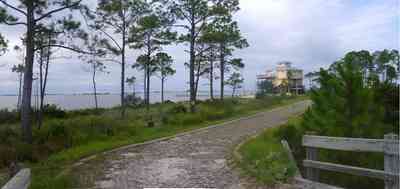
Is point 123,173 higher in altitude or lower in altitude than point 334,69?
lower

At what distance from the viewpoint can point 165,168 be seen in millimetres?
6344

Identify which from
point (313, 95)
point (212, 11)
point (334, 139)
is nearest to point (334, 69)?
point (313, 95)

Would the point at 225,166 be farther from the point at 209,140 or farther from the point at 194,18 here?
the point at 194,18

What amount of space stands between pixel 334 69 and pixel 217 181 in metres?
3.09

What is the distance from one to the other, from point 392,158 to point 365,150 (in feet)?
1.16

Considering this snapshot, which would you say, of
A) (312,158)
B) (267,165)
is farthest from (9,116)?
(312,158)

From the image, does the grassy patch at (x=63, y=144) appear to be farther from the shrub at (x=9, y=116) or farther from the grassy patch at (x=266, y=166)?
the shrub at (x=9, y=116)

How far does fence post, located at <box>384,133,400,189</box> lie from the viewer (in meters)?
3.63

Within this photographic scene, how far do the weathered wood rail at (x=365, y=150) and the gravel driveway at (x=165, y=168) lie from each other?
3.84ft

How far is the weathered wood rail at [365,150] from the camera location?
3664 millimetres

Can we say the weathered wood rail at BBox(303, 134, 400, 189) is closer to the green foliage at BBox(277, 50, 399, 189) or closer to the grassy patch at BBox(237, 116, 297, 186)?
the grassy patch at BBox(237, 116, 297, 186)

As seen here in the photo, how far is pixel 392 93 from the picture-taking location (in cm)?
993

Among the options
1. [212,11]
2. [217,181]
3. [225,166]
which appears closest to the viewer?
[217,181]

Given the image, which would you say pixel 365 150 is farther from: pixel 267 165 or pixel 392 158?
pixel 267 165
